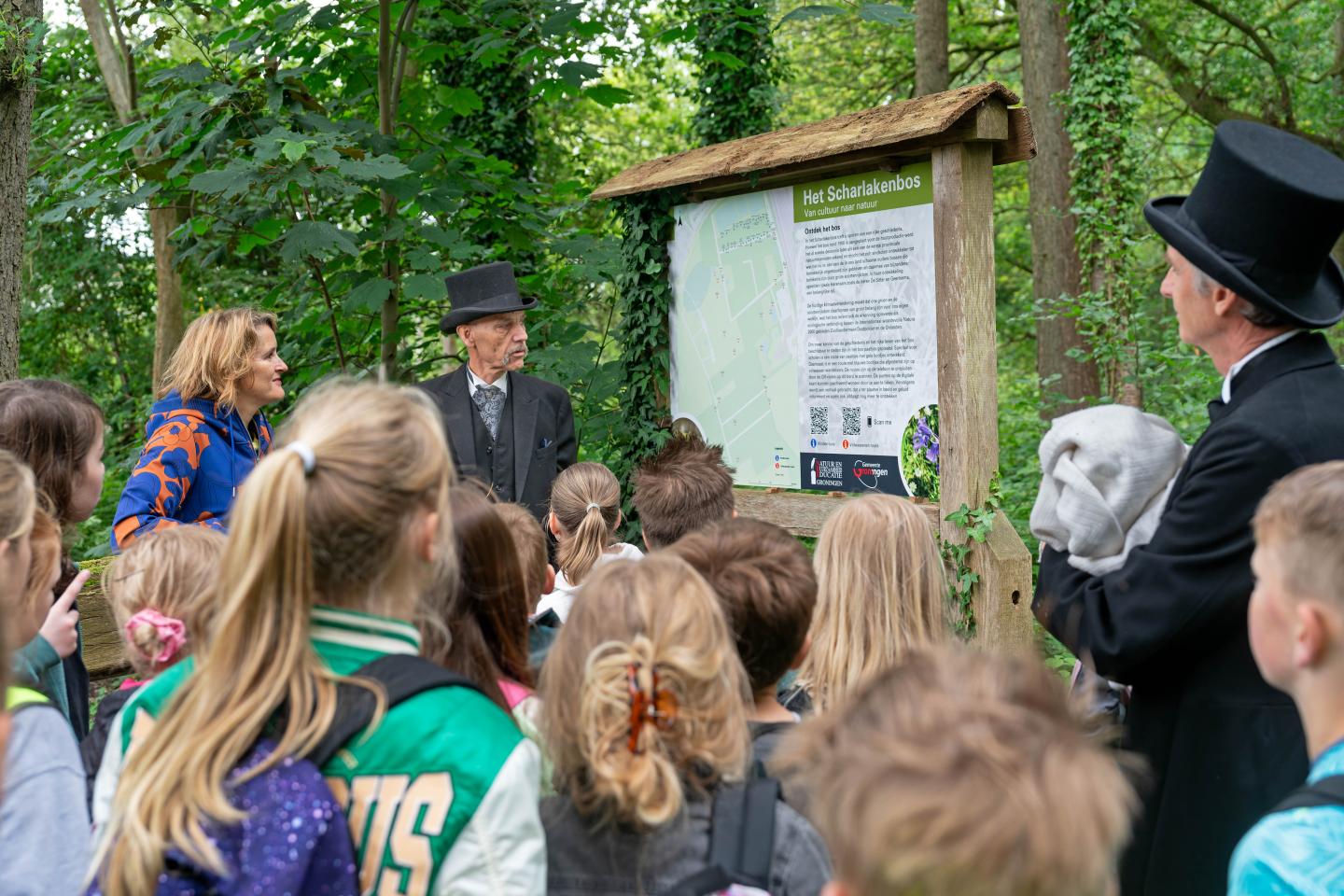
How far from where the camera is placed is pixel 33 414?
2.94 meters

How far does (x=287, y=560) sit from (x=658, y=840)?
0.67 m

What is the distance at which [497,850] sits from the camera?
1.60 meters

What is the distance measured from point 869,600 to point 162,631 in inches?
58.9

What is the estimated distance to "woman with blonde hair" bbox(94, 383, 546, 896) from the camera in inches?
59.9

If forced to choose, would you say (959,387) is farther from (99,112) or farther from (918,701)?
(99,112)

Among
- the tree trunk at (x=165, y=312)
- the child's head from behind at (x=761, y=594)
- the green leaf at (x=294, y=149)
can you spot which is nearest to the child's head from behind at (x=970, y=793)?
the child's head from behind at (x=761, y=594)

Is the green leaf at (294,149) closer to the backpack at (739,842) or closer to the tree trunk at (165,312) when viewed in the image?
the backpack at (739,842)

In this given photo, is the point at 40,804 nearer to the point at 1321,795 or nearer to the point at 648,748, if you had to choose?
the point at 648,748

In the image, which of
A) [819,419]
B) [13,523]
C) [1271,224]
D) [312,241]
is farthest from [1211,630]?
[312,241]

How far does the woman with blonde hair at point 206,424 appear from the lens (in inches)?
151

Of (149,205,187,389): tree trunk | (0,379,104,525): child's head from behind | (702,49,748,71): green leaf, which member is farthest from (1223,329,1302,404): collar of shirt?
(149,205,187,389): tree trunk

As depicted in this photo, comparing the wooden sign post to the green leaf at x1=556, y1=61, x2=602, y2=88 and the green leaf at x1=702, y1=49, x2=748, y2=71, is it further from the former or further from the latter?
the green leaf at x1=702, y1=49, x2=748, y2=71

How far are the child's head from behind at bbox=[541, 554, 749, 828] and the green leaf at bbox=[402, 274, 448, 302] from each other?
4183 millimetres

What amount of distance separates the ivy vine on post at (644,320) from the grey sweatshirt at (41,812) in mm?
3989
